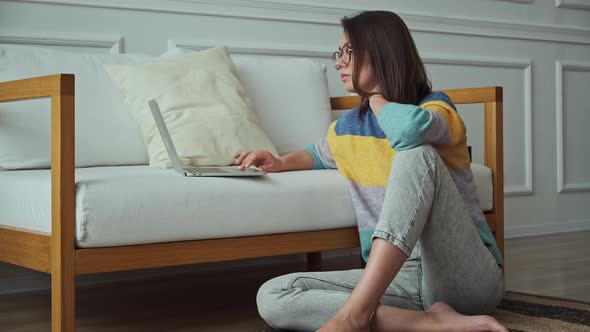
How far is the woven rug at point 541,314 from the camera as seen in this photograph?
172 centimetres

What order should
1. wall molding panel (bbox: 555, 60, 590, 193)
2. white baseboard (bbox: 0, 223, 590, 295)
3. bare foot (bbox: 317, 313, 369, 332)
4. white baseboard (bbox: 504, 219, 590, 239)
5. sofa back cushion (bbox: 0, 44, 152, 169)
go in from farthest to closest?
wall molding panel (bbox: 555, 60, 590, 193)
white baseboard (bbox: 504, 219, 590, 239)
white baseboard (bbox: 0, 223, 590, 295)
sofa back cushion (bbox: 0, 44, 152, 169)
bare foot (bbox: 317, 313, 369, 332)

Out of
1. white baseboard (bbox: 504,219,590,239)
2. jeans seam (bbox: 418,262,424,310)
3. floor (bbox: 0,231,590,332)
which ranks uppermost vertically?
jeans seam (bbox: 418,262,424,310)

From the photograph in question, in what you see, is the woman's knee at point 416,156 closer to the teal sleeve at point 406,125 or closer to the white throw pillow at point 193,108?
the teal sleeve at point 406,125

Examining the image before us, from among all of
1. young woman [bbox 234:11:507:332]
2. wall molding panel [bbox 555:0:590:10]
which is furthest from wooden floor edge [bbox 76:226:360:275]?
wall molding panel [bbox 555:0:590:10]

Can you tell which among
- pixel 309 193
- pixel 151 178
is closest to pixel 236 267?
pixel 309 193

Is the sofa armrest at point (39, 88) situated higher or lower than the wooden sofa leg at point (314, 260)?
higher

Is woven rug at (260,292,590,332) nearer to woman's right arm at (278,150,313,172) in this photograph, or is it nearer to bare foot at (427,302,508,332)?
bare foot at (427,302,508,332)

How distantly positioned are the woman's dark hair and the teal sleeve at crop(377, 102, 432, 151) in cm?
18

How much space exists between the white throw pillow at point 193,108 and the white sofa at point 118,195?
9 cm

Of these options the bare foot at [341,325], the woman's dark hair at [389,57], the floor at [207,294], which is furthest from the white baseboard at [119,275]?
the bare foot at [341,325]

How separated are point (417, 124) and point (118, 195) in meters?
0.60

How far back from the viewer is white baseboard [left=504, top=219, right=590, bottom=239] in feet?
11.7

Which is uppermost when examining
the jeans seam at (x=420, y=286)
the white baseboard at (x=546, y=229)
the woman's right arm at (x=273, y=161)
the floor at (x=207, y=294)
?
the woman's right arm at (x=273, y=161)

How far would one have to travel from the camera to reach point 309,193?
1.79 metres
